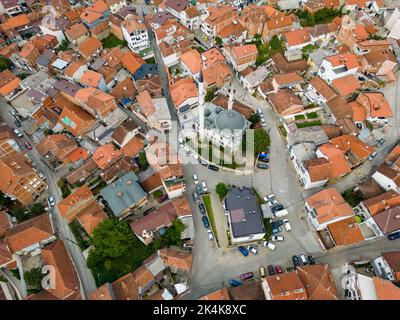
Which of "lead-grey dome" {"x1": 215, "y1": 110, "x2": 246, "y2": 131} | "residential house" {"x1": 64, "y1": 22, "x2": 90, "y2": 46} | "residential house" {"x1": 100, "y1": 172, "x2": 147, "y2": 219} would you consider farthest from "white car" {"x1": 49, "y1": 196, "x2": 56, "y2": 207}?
"residential house" {"x1": 64, "y1": 22, "x2": 90, "y2": 46}

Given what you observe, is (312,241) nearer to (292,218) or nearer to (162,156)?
(292,218)

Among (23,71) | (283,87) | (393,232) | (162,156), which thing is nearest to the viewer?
(393,232)

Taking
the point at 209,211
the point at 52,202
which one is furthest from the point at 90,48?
the point at 209,211

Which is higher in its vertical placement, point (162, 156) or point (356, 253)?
point (162, 156)

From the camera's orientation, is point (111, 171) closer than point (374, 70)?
Yes

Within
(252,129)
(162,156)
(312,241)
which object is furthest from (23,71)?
(312,241)

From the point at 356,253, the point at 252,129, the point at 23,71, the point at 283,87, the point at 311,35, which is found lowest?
the point at 356,253

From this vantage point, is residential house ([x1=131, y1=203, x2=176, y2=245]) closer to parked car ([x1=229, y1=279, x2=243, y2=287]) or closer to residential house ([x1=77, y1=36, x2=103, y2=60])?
parked car ([x1=229, y1=279, x2=243, y2=287])
